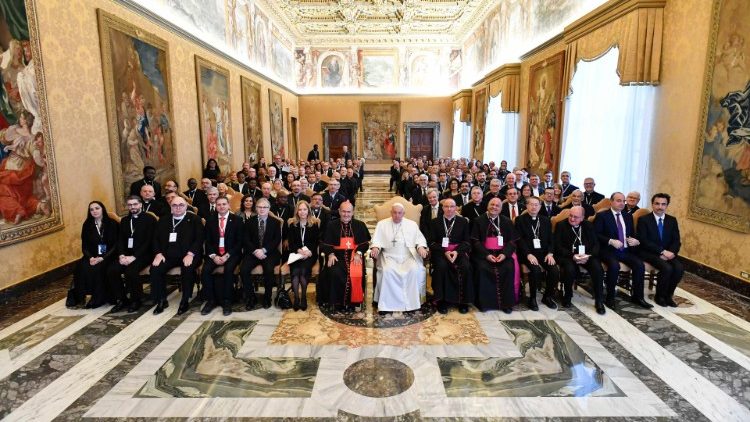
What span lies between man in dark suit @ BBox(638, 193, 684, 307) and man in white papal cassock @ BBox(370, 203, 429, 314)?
3002 millimetres

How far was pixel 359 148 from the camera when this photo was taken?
943 inches

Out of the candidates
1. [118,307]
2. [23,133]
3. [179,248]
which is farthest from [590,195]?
[23,133]

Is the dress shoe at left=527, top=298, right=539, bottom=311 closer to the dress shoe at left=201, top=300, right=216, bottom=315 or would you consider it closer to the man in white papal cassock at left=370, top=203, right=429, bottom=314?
the man in white papal cassock at left=370, top=203, right=429, bottom=314

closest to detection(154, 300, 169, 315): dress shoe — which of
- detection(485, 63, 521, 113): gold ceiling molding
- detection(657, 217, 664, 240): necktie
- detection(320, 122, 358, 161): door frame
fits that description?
detection(657, 217, 664, 240): necktie

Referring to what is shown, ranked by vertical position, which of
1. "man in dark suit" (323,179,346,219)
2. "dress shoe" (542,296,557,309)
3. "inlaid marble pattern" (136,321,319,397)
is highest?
"man in dark suit" (323,179,346,219)

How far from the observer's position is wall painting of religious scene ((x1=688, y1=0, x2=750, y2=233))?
513 cm

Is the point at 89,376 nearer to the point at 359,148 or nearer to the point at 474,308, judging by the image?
the point at 474,308

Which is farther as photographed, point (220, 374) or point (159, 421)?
point (220, 374)

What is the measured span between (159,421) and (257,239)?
2.65m

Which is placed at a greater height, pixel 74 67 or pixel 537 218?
pixel 74 67

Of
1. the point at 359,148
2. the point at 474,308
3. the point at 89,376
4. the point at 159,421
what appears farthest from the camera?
the point at 359,148

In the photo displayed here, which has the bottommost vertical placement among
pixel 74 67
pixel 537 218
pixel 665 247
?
pixel 665 247

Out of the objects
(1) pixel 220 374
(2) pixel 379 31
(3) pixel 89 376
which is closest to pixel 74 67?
(3) pixel 89 376

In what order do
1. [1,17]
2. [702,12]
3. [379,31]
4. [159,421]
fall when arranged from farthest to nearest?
[379,31], [702,12], [1,17], [159,421]
